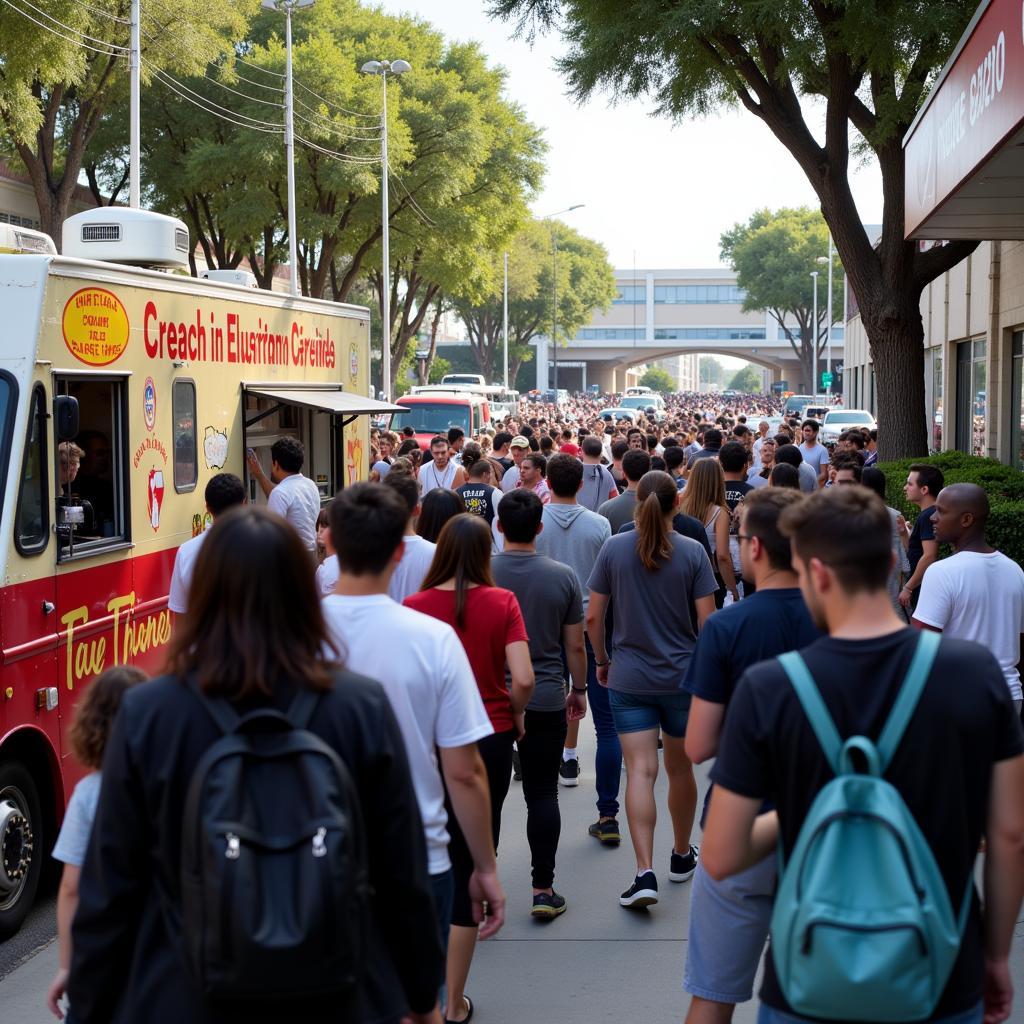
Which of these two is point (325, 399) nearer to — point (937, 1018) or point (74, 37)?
point (937, 1018)

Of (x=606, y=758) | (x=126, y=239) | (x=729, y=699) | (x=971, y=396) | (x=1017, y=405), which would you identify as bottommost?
(x=606, y=758)

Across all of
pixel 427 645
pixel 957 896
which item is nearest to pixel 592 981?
pixel 427 645

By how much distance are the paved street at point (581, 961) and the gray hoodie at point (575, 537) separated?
162 cm

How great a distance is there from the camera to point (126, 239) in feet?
27.7

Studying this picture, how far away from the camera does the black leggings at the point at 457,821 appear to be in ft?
15.2

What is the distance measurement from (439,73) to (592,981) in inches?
1585

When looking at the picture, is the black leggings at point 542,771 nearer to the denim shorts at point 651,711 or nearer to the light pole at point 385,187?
the denim shorts at point 651,711

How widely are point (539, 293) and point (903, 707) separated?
84.0 metres

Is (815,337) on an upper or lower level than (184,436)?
upper

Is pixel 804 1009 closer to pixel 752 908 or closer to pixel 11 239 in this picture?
pixel 752 908

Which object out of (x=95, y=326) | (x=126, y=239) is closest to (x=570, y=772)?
(x=95, y=326)

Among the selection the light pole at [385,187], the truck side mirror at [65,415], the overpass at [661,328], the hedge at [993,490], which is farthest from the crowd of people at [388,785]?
the overpass at [661,328]

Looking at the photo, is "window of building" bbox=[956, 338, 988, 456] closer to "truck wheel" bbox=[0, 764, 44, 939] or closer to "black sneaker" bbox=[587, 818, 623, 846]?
"black sneaker" bbox=[587, 818, 623, 846]

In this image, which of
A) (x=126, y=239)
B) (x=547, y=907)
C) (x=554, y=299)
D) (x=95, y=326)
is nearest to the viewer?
(x=547, y=907)
